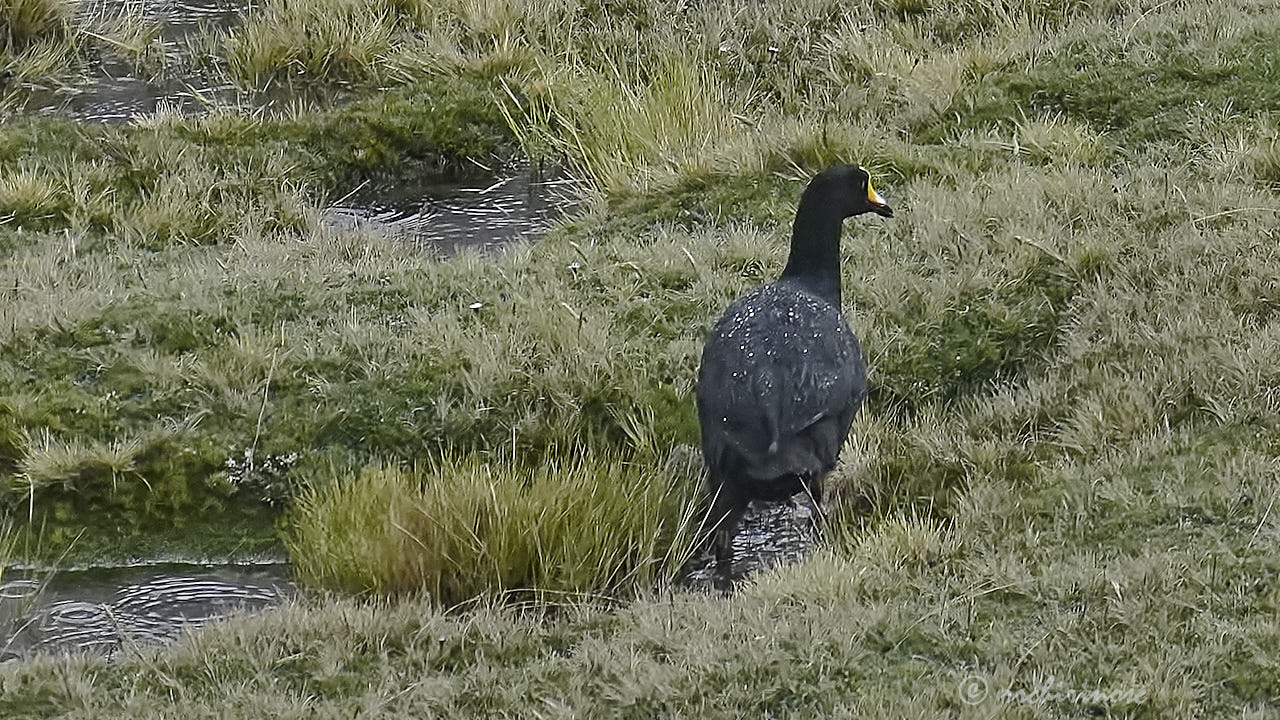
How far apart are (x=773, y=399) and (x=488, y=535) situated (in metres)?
1.01

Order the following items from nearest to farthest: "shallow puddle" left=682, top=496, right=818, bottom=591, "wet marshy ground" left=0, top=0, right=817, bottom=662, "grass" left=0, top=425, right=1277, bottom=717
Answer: "grass" left=0, top=425, right=1277, bottom=717, "wet marshy ground" left=0, top=0, right=817, bottom=662, "shallow puddle" left=682, top=496, right=818, bottom=591

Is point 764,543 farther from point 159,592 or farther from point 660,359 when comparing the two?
point 159,592

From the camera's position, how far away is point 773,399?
17.6ft

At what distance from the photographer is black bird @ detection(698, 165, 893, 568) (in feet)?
17.5

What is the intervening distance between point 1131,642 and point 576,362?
2713mm

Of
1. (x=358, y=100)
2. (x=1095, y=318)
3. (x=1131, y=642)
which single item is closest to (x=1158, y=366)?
(x=1095, y=318)

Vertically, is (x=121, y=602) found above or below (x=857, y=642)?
below

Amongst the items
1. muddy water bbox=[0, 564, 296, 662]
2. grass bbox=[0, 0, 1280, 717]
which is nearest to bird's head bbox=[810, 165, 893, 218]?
grass bbox=[0, 0, 1280, 717]

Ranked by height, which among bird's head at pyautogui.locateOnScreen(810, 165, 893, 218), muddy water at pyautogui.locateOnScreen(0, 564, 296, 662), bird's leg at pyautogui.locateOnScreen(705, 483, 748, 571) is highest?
bird's head at pyautogui.locateOnScreen(810, 165, 893, 218)

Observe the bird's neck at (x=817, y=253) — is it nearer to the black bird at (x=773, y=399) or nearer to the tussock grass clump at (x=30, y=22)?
the black bird at (x=773, y=399)

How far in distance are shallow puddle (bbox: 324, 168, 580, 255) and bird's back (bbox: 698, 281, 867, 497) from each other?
305 centimetres

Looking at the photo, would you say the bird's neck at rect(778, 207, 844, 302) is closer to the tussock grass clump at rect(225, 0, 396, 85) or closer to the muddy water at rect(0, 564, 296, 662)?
the muddy water at rect(0, 564, 296, 662)

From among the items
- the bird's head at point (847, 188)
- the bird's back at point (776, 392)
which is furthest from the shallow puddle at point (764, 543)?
the bird's head at point (847, 188)

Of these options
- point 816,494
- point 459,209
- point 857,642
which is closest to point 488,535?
point 816,494
